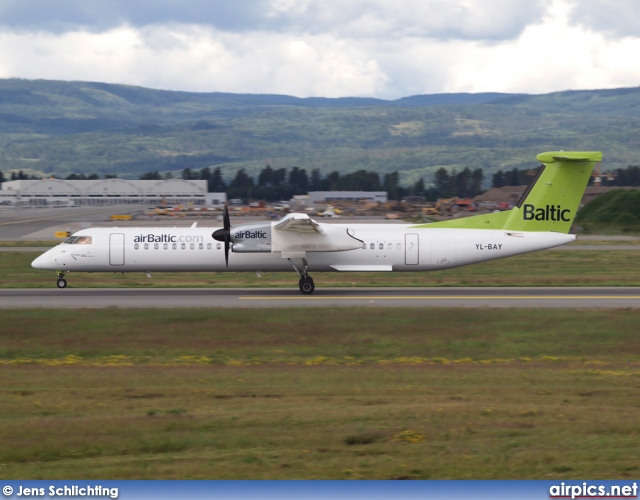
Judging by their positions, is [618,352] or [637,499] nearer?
[637,499]

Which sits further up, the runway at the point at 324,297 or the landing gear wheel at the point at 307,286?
the landing gear wheel at the point at 307,286

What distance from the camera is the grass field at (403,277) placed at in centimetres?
4050

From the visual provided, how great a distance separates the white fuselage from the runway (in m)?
1.27

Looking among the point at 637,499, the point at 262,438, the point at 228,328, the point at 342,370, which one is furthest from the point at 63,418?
the point at 228,328

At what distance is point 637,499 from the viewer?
10.6 meters

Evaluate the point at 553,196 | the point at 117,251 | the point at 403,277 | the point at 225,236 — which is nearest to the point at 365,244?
the point at 225,236

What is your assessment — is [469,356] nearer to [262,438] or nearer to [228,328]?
[228,328]

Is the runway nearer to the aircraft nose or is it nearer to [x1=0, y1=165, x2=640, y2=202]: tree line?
the aircraft nose

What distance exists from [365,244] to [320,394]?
18.2m

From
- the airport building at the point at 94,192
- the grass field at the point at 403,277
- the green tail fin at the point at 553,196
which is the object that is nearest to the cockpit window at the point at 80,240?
the grass field at the point at 403,277

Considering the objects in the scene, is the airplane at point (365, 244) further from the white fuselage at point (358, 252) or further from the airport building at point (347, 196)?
the airport building at point (347, 196)

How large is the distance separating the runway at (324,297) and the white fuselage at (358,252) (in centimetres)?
127

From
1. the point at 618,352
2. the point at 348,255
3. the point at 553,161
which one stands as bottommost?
the point at 618,352

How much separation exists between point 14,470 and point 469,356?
1482 cm
